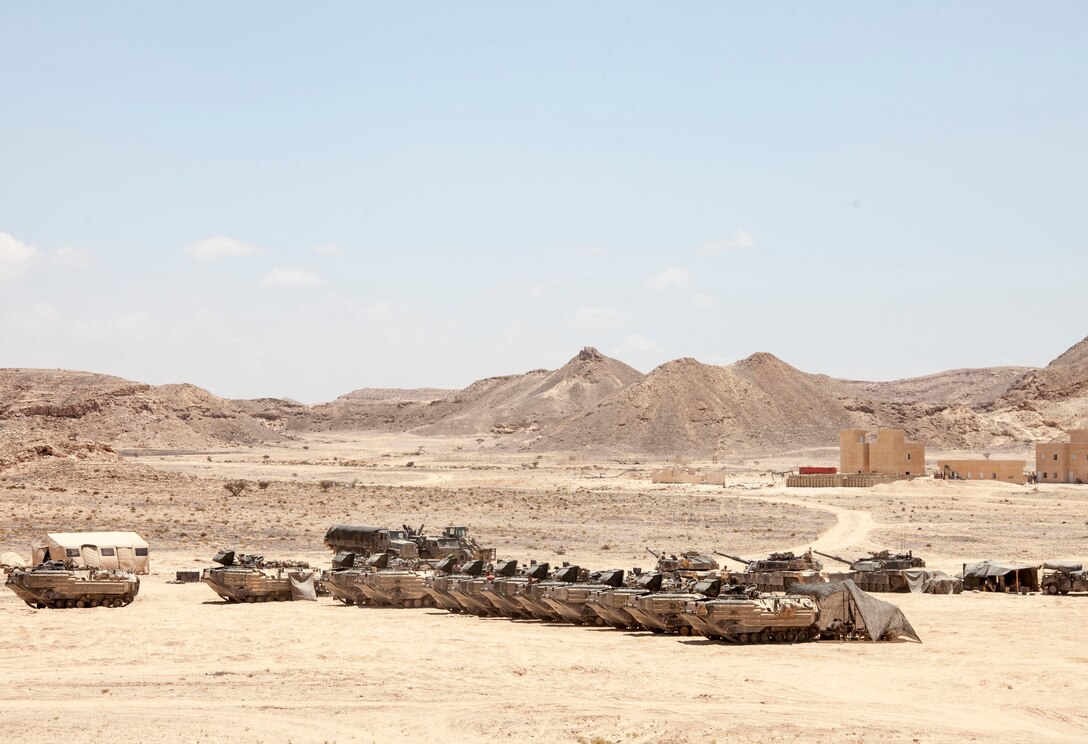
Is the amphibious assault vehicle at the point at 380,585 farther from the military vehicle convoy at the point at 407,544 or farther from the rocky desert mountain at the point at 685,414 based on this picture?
the rocky desert mountain at the point at 685,414

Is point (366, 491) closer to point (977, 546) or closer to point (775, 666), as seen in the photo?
point (977, 546)

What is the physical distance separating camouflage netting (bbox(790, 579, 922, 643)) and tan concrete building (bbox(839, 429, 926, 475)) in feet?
219

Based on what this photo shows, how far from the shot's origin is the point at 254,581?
3328 cm

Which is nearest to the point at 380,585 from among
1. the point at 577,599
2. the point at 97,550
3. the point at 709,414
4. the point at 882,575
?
the point at 577,599

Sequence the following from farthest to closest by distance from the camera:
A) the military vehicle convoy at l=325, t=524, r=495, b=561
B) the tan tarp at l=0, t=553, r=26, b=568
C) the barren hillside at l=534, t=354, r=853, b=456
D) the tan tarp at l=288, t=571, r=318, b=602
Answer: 1. the barren hillside at l=534, t=354, r=853, b=456
2. the military vehicle convoy at l=325, t=524, r=495, b=561
3. the tan tarp at l=0, t=553, r=26, b=568
4. the tan tarp at l=288, t=571, r=318, b=602

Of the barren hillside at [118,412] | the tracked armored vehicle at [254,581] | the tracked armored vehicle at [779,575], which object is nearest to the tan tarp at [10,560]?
the tracked armored vehicle at [254,581]

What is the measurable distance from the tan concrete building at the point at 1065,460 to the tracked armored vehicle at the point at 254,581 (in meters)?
70.0

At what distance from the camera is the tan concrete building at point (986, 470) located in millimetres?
88625

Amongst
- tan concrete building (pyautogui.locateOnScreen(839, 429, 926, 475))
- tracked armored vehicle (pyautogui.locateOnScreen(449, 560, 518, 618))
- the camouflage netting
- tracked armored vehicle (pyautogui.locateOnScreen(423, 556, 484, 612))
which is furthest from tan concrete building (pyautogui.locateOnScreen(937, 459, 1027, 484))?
the camouflage netting

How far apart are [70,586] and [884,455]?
71.4 meters

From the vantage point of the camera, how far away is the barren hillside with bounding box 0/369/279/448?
144 meters

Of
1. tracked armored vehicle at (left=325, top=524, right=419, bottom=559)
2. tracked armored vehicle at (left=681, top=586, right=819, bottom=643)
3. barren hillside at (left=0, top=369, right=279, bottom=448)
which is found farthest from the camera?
barren hillside at (left=0, top=369, right=279, bottom=448)

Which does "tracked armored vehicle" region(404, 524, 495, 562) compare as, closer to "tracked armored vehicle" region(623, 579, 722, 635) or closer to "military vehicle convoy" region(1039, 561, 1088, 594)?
"tracked armored vehicle" region(623, 579, 722, 635)

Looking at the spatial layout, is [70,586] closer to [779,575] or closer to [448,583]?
[448,583]
